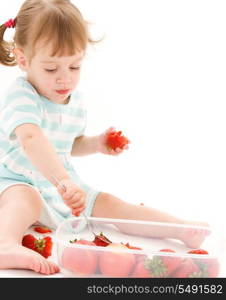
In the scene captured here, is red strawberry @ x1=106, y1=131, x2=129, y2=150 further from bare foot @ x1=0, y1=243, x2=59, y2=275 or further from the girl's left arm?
bare foot @ x1=0, y1=243, x2=59, y2=275

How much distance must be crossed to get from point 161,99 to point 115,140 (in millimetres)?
350

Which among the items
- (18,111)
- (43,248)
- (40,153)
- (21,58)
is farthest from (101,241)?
(21,58)

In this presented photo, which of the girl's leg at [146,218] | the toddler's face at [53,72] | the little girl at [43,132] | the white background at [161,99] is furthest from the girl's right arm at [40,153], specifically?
the white background at [161,99]

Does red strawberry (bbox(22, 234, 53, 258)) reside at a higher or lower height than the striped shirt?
lower

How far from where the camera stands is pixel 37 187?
4.72 ft

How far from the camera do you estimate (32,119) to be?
1.34 m

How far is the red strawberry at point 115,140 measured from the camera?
1.54 m

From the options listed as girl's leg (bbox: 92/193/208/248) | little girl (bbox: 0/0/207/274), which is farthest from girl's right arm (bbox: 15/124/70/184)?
girl's leg (bbox: 92/193/208/248)

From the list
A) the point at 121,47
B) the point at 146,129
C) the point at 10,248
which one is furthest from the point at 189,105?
the point at 10,248

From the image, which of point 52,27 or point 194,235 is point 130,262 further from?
point 52,27

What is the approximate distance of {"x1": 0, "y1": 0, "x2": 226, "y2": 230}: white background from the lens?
5.70 feet

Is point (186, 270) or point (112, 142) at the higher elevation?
point (112, 142)
